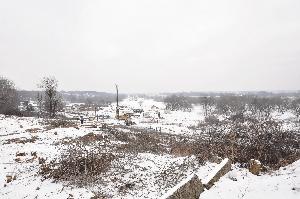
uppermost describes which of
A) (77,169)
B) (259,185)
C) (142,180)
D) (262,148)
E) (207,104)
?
(262,148)

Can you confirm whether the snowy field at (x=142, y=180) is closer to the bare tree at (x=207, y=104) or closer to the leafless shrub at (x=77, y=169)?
the leafless shrub at (x=77, y=169)

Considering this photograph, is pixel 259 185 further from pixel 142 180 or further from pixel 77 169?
pixel 77 169

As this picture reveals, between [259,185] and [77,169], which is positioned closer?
[259,185]

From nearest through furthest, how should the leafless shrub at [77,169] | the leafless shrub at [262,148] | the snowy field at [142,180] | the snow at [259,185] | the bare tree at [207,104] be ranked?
the snow at [259,185]
the snowy field at [142,180]
the leafless shrub at [77,169]
the leafless shrub at [262,148]
the bare tree at [207,104]

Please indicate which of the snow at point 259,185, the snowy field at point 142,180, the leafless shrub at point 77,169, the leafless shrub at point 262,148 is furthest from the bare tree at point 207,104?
the snow at point 259,185

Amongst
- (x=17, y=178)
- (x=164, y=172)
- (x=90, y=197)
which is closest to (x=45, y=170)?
(x=17, y=178)

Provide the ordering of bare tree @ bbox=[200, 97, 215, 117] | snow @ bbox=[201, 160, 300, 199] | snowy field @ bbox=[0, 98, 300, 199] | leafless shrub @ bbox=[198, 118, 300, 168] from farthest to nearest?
1. bare tree @ bbox=[200, 97, 215, 117]
2. leafless shrub @ bbox=[198, 118, 300, 168]
3. snowy field @ bbox=[0, 98, 300, 199]
4. snow @ bbox=[201, 160, 300, 199]

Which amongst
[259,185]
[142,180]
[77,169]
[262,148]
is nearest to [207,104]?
[262,148]

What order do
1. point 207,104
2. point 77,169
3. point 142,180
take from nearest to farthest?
1. point 142,180
2. point 77,169
3. point 207,104

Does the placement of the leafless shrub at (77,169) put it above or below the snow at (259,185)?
below

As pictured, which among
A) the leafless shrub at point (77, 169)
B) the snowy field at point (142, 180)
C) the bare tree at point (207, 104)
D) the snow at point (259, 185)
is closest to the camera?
the snow at point (259, 185)

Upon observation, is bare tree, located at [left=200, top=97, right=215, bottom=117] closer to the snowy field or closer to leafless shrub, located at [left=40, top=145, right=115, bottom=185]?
the snowy field

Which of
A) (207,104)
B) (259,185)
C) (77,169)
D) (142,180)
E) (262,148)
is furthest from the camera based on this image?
(207,104)

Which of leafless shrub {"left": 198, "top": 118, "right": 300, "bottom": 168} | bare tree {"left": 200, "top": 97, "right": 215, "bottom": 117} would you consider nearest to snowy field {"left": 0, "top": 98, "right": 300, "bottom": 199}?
leafless shrub {"left": 198, "top": 118, "right": 300, "bottom": 168}
